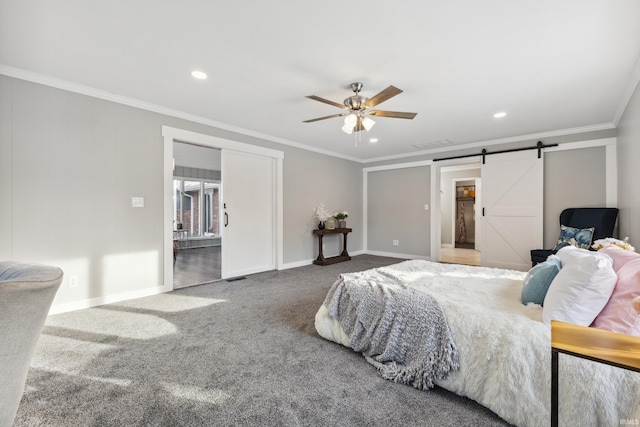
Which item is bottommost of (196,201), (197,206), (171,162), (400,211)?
(400,211)

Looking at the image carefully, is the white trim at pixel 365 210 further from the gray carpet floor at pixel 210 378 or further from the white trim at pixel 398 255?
the gray carpet floor at pixel 210 378

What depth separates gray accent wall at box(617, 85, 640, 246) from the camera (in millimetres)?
2834

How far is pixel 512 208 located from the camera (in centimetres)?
495

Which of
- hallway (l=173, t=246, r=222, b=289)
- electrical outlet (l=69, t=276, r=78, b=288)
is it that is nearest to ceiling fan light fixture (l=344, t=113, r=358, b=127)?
hallway (l=173, t=246, r=222, b=289)

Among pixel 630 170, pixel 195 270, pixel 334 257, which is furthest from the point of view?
pixel 334 257

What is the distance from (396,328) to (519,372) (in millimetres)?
678

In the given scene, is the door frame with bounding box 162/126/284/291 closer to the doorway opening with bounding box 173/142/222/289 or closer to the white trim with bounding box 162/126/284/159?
the white trim with bounding box 162/126/284/159

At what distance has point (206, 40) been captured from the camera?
7.27 feet

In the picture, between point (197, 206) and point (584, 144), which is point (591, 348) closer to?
point (584, 144)

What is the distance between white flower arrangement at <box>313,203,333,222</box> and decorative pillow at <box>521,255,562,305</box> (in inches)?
162

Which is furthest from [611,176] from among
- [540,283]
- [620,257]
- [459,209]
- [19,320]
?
[19,320]

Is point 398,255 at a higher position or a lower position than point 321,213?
lower

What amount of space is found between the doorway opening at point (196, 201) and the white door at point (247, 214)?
2462 mm

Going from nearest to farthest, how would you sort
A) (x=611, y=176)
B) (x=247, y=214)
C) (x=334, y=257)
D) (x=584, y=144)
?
(x=611, y=176) < (x=584, y=144) < (x=247, y=214) < (x=334, y=257)
